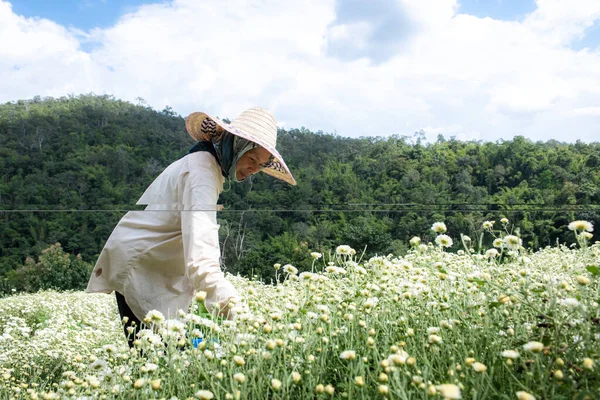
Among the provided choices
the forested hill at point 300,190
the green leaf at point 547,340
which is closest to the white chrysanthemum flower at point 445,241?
the forested hill at point 300,190

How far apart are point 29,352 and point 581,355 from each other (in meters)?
3.01

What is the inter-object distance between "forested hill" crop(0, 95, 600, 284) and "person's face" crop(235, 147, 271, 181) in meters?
0.18

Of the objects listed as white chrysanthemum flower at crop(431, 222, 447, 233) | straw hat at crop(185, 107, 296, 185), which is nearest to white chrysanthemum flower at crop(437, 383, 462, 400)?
white chrysanthemum flower at crop(431, 222, 447, 233)

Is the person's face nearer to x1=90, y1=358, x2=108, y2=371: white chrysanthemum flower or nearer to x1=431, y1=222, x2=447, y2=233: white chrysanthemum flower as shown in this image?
x1=431, y1=222, x2=447, y2=233: white chrysanthemum flower

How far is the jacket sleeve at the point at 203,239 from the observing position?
1674 millimetres

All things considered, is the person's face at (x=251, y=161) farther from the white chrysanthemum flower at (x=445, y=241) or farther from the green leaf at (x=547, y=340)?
the green leaf at (x=547, y=340)

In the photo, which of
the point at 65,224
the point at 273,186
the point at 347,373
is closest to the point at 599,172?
the point at 273,186

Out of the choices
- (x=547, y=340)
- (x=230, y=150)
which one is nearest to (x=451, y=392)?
(x=547, y=340)

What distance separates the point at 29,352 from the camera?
2.96m

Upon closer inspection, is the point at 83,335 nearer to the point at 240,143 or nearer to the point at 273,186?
the point at 240,143

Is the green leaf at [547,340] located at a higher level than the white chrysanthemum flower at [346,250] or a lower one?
lower

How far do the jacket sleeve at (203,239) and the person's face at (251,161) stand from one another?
0.23m

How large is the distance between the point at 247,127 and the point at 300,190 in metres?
17.2

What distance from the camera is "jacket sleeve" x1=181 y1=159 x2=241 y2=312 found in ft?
5.49
